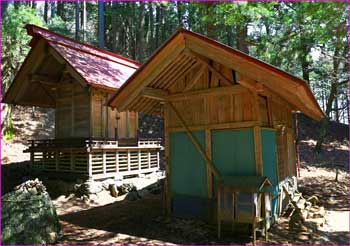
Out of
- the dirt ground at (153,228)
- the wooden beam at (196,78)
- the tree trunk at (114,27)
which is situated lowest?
the dirt ground at (153,228)

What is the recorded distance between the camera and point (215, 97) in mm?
8117

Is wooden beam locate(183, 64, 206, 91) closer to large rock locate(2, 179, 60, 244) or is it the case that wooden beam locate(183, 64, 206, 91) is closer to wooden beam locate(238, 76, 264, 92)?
wooden beam locate(238, 76, 264, 92)

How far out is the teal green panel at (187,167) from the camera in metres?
8.14

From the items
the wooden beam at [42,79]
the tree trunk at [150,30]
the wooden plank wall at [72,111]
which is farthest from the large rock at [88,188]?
the tree trunk at [150,30]

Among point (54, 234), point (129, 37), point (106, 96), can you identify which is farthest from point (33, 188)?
point (129, 37)

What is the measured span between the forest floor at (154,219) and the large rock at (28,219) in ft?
1.48

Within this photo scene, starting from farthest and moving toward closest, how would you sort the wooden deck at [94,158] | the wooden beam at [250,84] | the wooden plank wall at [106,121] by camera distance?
the wooden plank wall at [106,121] → the wooden deck at [94,158] → the wooden beam at [250,84]

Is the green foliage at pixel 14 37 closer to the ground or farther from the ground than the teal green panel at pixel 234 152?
farther from the ground

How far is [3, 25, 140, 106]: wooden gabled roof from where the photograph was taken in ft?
42.3

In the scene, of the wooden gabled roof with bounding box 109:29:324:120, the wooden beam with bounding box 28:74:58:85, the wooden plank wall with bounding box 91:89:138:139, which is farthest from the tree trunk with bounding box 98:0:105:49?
the wooden gabled roof with bounding box 109:29:324:120

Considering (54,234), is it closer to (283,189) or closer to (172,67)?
(172,67)

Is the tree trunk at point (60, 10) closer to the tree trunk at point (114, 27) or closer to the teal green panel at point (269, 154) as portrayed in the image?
the tree trunk at point (114, 27)

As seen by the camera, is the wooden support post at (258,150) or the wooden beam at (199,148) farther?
the wooden beam at (199,148)

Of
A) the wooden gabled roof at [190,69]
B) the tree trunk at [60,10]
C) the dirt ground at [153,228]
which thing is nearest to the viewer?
the wooden gabled roof at [190,69]
